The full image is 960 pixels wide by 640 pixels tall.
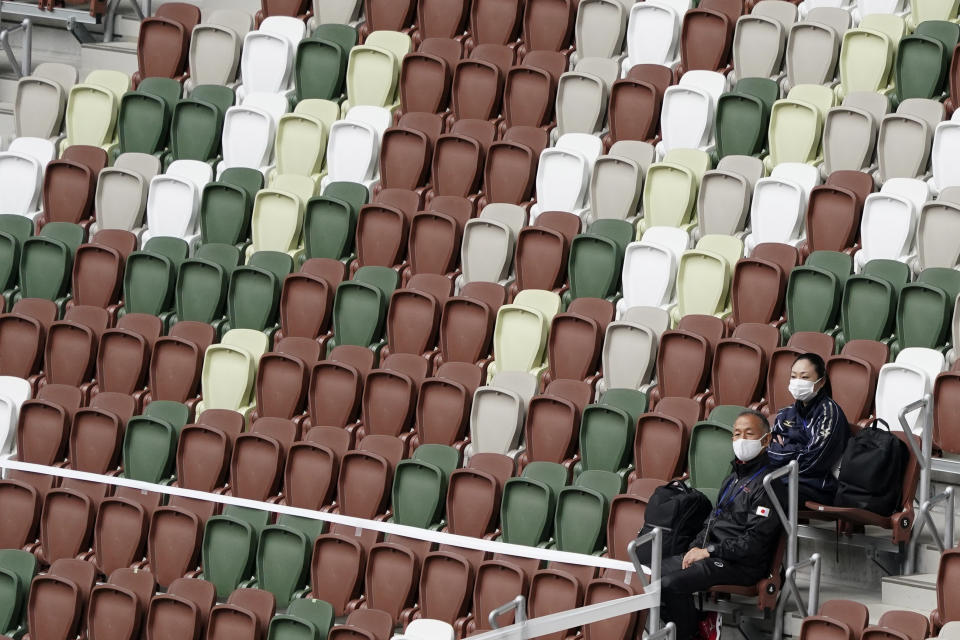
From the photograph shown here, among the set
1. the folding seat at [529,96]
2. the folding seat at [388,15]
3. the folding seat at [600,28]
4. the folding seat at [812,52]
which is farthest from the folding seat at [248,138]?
the folding seat at [812,52]

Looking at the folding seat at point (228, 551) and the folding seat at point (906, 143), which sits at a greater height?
the folding seat at point (906, 143)

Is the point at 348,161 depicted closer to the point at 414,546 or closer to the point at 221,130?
the point at 221,130

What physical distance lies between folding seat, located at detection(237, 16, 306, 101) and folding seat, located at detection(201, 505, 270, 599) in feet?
9.37

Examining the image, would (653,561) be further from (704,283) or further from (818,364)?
(704,283)

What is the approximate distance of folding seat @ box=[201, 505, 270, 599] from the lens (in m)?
7.32

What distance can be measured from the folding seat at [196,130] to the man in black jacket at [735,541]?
3.64 metres

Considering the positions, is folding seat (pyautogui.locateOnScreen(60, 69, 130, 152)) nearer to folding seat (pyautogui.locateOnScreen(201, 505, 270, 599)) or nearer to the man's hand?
folding seat (pyautogui.locateOnScreen(201, 505, 270, 599))

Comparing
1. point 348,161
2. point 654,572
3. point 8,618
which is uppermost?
point 348,161

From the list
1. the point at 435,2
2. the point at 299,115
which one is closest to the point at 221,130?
the point at 299,115

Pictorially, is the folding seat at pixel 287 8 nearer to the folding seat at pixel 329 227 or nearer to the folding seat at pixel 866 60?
the folding seat at pixel 329 227

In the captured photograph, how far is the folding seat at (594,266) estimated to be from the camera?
26.3 ft

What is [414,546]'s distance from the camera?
282 inches

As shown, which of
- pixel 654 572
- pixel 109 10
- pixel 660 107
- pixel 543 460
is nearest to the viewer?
pixel 654 572

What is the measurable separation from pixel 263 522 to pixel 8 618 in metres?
1.01
